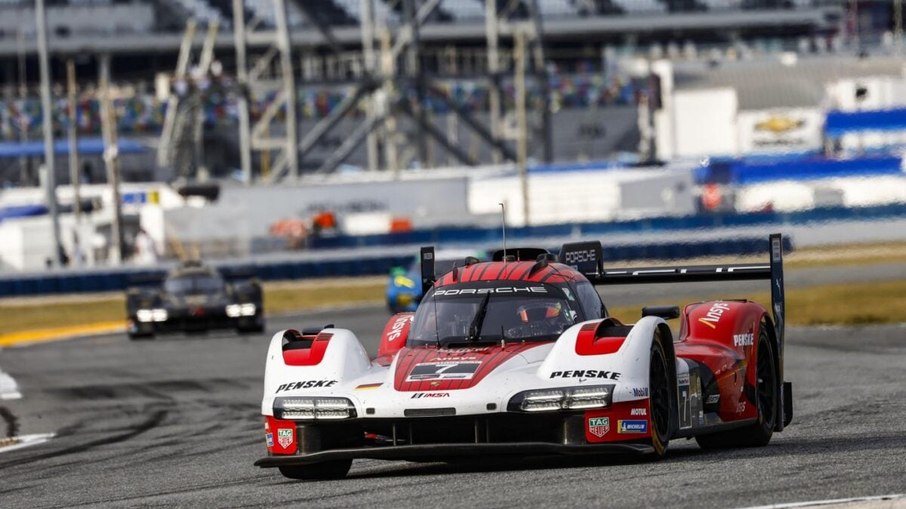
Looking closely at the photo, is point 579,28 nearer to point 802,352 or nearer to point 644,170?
point 644,170

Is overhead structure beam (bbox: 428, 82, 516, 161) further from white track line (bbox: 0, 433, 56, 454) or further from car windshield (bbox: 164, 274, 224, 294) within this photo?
white track line (bbox: 0, 433, 56, 454)

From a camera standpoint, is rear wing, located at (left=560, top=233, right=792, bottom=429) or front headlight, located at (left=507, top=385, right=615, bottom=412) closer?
front headlight, located at (left=507, top=385, right=615, bottom=412)

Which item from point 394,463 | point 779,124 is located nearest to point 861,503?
point 394,463

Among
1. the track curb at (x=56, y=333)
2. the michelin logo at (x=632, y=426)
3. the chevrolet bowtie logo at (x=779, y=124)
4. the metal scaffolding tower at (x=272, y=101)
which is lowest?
the track curb at (x=56, y=333)

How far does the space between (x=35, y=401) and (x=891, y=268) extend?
90.5ft

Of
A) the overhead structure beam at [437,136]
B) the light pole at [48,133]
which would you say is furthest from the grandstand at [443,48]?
the light pole at [48,133]

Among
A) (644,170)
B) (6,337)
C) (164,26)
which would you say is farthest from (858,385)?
(164,26)

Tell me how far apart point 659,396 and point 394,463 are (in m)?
1.96

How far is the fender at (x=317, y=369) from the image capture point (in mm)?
9977

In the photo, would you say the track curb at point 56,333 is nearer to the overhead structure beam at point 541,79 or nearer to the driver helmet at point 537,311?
the driver helmet at point 537,311

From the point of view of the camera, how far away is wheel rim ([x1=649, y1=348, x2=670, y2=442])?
9844mm

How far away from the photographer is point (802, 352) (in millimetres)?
21609

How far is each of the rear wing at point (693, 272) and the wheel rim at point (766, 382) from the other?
0.10 m

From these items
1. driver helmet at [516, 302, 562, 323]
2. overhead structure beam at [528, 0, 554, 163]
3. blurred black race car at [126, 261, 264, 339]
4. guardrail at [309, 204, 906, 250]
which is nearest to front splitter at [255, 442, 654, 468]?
driver helmet at [516, 302, 562, 323]
